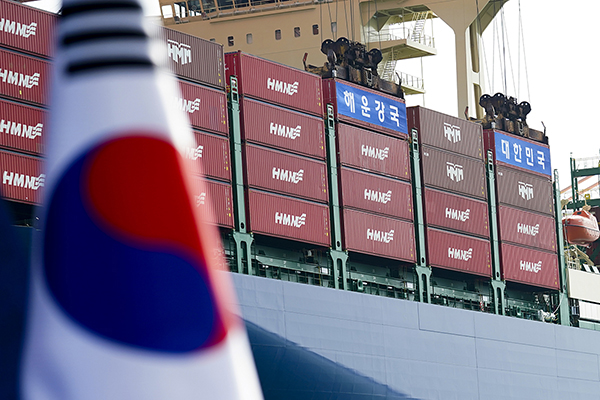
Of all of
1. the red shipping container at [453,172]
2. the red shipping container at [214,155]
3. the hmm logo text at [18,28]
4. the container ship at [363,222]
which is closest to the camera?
the hmm logo text at [18,28]

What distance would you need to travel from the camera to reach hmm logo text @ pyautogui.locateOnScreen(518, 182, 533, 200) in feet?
89.9

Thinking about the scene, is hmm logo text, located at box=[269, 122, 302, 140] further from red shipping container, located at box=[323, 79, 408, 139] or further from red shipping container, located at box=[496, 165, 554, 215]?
red shipping container, located at box=[496, 165, 554, 215]

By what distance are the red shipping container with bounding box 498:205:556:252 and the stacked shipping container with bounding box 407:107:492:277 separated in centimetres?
105

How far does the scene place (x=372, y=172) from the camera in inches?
872

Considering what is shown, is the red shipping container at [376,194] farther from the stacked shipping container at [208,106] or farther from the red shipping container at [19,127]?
the red shipping container at [19,127]

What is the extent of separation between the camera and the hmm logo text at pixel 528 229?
88.5ft

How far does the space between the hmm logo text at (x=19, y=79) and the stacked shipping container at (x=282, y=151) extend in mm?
4475

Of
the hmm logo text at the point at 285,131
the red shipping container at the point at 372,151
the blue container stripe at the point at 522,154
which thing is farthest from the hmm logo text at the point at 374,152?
the blue container stripe at the point at 522,154

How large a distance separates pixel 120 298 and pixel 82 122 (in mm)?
242

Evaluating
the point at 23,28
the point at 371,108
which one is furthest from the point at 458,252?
the point at 23,28

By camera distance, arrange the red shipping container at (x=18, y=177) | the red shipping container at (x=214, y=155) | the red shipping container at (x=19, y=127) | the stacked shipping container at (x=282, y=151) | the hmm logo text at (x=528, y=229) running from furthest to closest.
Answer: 1. the hmm logo text at (x=528, y=229)
2. the stacked shipping container at (x=282, y=151)
3. the red shipping container at (x=214, y=155)
4. the red shipping container at (x=19, y=127)
5. the red shipping container at (x=18, y=177)

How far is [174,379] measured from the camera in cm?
125

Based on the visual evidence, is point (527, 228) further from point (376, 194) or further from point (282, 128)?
point (282, 128)

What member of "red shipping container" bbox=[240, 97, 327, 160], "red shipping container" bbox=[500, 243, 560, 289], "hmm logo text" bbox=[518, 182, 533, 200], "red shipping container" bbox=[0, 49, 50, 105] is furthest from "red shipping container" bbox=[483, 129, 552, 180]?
"red shipping container" bbox=[0, 49, 50, 105]
